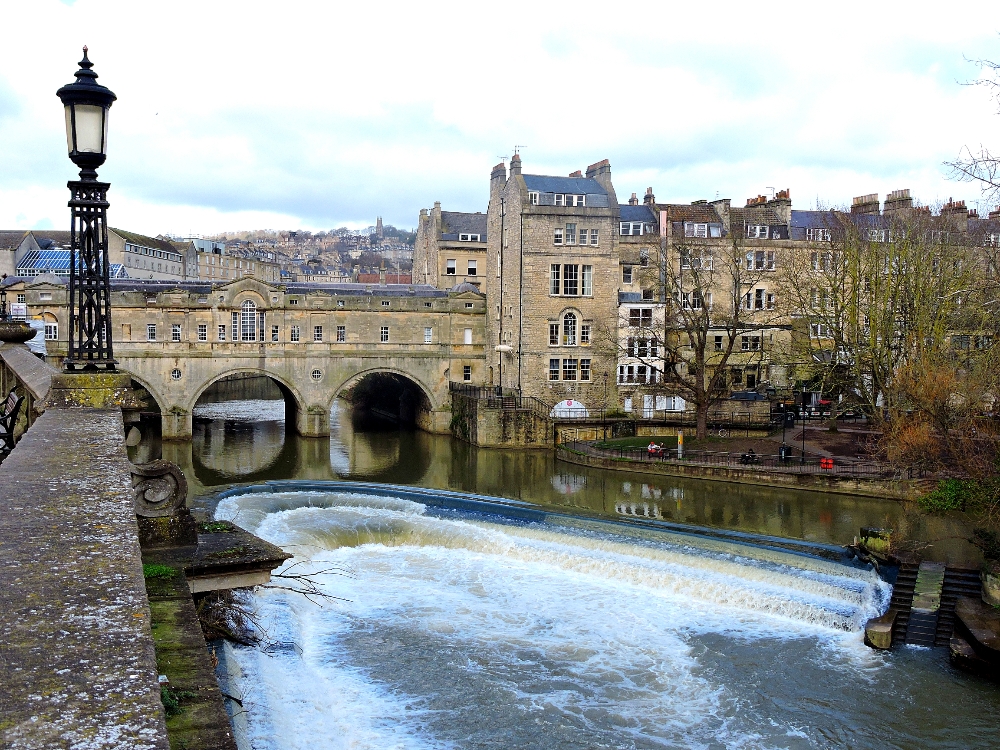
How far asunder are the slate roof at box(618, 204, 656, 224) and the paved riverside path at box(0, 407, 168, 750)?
50.5 metres

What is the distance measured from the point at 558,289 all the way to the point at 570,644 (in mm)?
32149

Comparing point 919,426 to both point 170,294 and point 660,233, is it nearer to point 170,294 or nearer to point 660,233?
point 660,233

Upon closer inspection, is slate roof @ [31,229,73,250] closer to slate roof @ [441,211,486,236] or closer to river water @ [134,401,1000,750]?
slate roof @ [441,211,486,236]

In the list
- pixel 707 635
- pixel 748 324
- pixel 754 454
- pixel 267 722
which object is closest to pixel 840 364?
pixel 754 454

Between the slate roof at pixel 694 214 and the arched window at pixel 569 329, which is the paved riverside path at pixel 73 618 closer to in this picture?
the arched window at pixel 569 329

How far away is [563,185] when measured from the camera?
49281mm

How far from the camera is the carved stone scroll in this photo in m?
7.86

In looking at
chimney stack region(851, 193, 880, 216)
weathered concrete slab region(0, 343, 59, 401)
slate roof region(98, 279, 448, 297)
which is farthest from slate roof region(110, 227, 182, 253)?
weathered concrete slab region(0, 343, 59, 401)

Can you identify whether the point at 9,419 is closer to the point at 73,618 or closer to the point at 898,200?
the point at 73,618

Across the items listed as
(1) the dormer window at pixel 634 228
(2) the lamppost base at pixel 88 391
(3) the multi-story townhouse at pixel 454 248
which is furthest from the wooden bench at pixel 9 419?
(3) the multi-story townhouse at pixel 454 248

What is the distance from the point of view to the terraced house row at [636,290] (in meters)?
45.8

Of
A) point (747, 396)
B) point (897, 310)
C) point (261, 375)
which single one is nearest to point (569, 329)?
point (747, 396)

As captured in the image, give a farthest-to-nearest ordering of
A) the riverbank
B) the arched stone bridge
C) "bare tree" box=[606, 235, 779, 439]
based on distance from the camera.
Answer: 1. the arched stone bridge
2. "bare tree" box=[606, 235, 779, 439]
3. the riverbank

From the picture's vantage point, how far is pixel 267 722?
13.0 m
